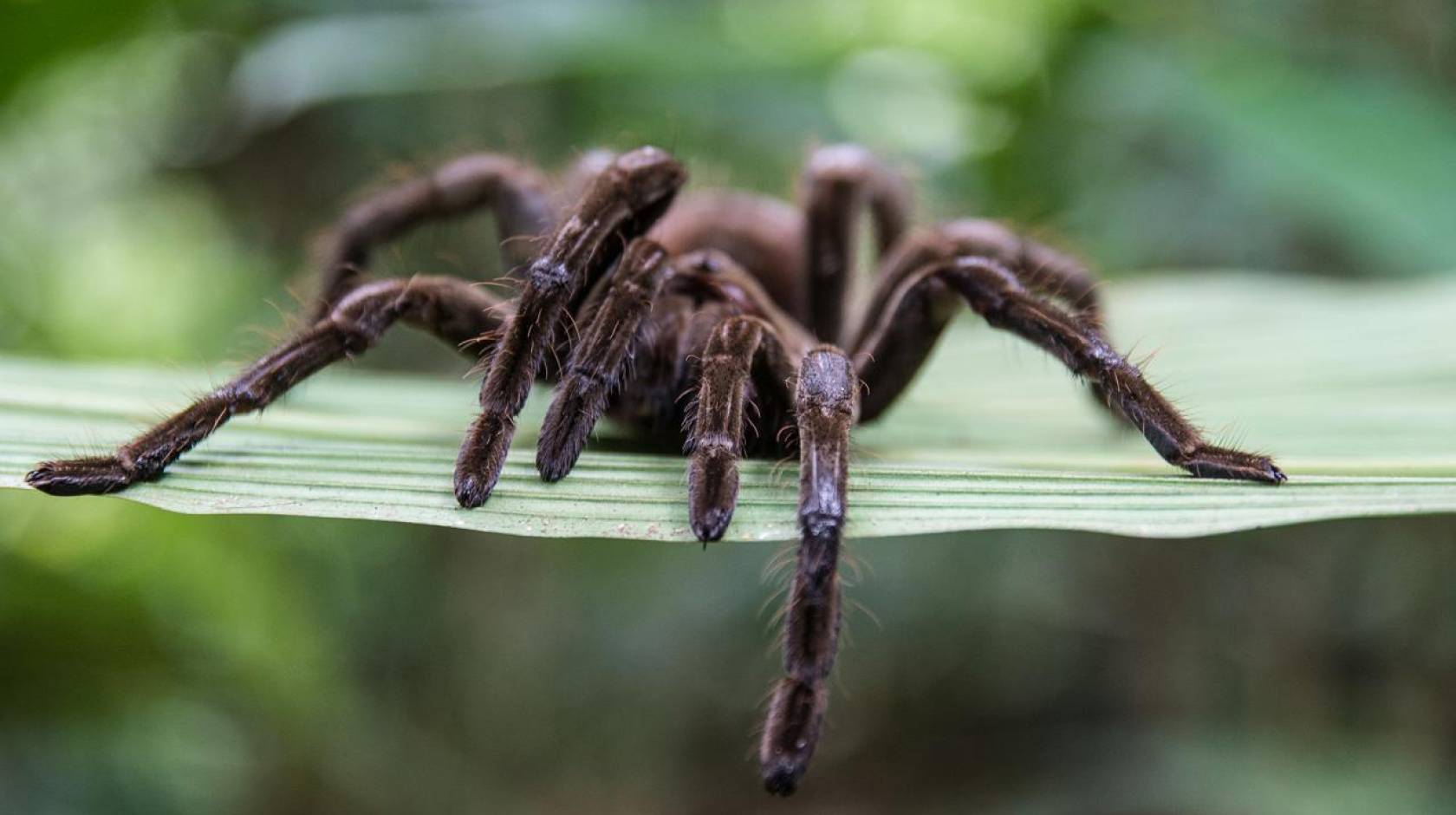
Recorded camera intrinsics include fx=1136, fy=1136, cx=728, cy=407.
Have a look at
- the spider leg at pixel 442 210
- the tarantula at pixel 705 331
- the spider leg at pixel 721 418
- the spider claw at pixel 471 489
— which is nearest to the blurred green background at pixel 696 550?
the spider leg at pixel 442 210

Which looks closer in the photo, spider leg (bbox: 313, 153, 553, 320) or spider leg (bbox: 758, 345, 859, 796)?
spider leg (bbox: 758, 345, 859, 796)

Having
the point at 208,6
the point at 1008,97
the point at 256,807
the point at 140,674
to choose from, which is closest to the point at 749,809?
the point at 256,807

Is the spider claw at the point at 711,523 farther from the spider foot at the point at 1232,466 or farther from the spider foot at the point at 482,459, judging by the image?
the spider foot at the point at 1232,466

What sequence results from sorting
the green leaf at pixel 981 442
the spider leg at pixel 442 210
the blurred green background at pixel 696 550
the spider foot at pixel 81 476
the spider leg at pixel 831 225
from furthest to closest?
the blurred green background at pixel 696 550 → the spider leg at pixel 831 225 → the spider leg at pixel 442 210 → the spider foot at pixel 81 476 → the green leaf at pixel 981 442

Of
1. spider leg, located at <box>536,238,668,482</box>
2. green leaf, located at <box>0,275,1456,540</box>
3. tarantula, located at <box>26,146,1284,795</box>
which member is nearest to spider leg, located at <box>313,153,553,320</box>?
tarantula, located at <box>26,146,1284,795</box>

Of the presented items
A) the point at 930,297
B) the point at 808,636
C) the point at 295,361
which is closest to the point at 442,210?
the point at 295,361

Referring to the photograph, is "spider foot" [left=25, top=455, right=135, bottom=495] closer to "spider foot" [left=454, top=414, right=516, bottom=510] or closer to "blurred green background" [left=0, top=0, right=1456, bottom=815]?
"spider foot" [left=454, top=414, right=516, bottom=510]

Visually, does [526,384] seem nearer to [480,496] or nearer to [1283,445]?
[480,496]
